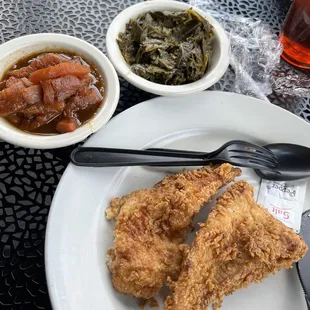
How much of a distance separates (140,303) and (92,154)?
63cm

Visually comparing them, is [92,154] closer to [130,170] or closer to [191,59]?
[130,170]

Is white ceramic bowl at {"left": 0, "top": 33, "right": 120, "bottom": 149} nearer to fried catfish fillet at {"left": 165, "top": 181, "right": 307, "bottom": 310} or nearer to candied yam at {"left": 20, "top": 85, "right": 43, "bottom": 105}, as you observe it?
candied yam at {"left": 20, "top": 85, "right": 43, "bottom": 105}

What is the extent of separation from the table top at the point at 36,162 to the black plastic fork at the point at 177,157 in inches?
11.0

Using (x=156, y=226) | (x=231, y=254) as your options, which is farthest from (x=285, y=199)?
(x=156, y=226)

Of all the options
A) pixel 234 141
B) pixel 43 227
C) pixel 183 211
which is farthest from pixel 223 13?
pixel 43 227

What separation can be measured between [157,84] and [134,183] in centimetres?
50

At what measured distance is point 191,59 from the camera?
202cm

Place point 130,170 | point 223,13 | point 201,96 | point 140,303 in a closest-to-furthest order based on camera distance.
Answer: point 140,303 → point 130,170 → point 201,96 → point 223,13

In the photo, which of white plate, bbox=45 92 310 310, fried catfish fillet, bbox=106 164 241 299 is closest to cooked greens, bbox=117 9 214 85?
white plate, bbox=45 92 310 310

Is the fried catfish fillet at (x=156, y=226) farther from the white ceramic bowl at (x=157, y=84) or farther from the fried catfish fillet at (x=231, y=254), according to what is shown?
the white ceramic bowl at (x=157, y=84)

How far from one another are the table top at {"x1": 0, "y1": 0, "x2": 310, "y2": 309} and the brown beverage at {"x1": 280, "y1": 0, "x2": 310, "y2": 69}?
0.26 metres

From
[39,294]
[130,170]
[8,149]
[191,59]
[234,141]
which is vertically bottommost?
[39,294]

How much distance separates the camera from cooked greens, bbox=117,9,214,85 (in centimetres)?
201

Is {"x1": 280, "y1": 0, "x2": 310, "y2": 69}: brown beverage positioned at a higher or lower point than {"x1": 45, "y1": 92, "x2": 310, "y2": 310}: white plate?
higher
